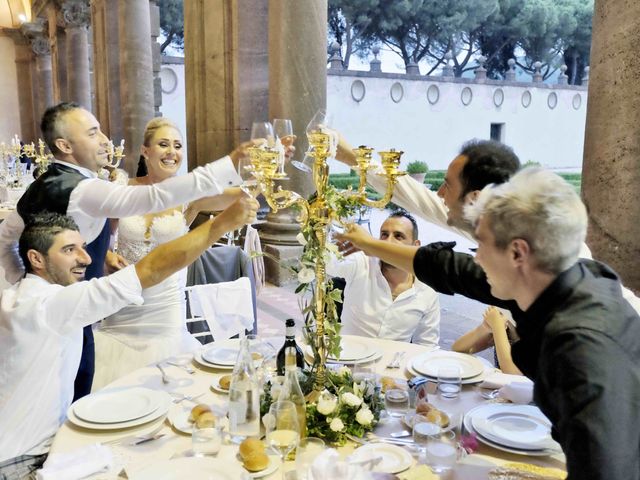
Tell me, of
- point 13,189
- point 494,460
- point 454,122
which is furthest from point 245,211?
point 454,122

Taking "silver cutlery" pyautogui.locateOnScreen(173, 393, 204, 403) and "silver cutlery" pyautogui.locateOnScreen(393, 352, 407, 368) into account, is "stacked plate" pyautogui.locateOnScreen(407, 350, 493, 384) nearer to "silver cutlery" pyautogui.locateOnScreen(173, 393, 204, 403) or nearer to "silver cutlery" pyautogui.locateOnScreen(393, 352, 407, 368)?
"silver cutlery" pyautogui.locateOnScreen(393, 352, 407, 368)

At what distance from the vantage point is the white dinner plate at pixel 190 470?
1.45m

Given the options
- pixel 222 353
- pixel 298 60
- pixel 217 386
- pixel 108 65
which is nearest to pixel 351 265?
pixel 222 353

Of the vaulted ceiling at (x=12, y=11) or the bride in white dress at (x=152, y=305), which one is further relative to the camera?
the vaulted ceiling at (x=12, y=11)

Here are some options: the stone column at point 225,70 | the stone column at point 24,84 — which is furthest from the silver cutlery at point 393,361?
the stone column at point 24,84

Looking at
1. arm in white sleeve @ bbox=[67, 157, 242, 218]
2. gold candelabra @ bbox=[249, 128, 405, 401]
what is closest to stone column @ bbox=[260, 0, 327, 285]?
arm in white sleeve @ bbox=[67, 157, 242, 218]

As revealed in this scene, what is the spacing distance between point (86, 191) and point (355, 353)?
50.2 inches

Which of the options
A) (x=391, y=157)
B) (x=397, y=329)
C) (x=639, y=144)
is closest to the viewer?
(x=391, y=157)

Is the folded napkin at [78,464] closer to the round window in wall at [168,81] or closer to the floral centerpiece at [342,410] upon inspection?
the floral centerpiece at [342,410]

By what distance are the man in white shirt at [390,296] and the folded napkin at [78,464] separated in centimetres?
146

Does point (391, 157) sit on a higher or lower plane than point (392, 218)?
higher

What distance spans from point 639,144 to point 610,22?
53 cm

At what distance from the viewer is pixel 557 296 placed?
122 centimetres

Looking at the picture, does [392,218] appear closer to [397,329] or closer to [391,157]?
[397,329]
